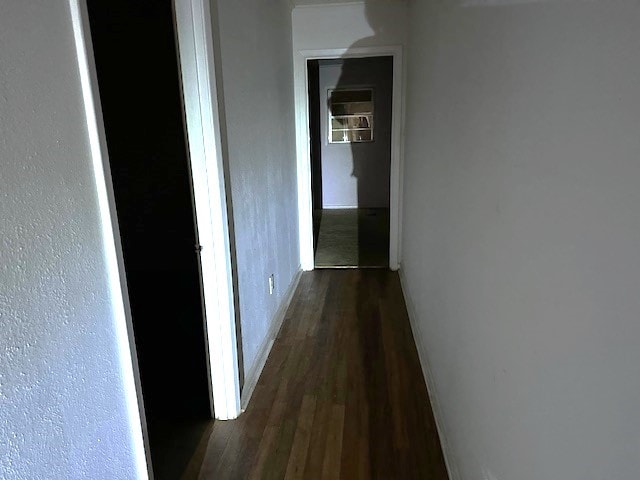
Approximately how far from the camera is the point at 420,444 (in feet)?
6.32

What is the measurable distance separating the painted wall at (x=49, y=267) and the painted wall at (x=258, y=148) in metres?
1.12

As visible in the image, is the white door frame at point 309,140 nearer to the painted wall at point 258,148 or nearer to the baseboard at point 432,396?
the painted wall at point 258,148

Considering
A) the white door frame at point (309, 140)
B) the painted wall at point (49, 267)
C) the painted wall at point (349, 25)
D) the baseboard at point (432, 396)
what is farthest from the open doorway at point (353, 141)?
the painted wall at point (49, 267)

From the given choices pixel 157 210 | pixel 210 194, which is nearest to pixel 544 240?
pixel 210 194

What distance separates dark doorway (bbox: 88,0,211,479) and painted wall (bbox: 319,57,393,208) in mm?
5110

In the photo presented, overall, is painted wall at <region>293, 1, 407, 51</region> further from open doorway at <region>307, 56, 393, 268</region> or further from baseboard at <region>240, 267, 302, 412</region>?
open doorway at <region>307, 56, 393, 268</region>

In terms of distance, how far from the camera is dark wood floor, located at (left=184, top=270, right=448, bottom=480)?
1823 millimetres

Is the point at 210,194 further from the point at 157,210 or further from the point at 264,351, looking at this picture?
the point at 264,351

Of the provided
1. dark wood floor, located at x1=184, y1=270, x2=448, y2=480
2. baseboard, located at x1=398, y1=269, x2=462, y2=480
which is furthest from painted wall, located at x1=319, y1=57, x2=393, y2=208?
dark wood floor, located at x1=184, y1=270, x2=448, y2=480

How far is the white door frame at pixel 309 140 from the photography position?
3820 millimetres

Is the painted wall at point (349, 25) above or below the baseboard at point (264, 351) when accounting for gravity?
above

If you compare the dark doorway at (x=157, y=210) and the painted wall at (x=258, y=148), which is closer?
the dark doorway at (x=157, y=210)

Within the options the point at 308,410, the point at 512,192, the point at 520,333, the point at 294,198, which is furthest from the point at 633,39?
the point at 294,198

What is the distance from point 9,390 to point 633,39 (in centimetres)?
115
